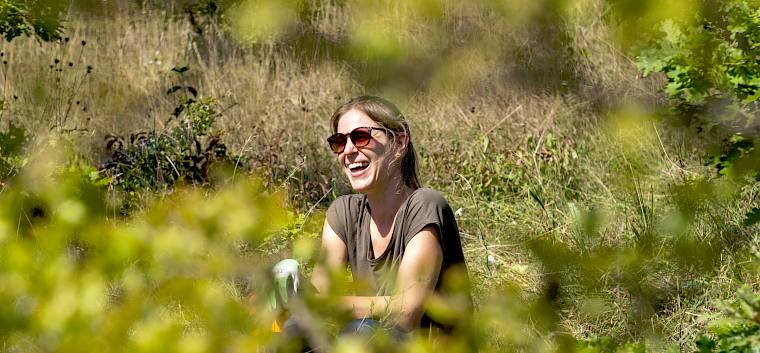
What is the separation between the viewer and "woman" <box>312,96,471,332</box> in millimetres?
2549

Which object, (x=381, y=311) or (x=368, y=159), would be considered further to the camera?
(x=368, y=159)

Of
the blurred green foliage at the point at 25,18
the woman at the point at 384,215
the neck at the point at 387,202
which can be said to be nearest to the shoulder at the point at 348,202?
the woman at the point at 384,215

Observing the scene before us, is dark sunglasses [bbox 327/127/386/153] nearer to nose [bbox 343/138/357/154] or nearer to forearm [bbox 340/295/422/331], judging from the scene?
nose [bbox 343/138/357/154]

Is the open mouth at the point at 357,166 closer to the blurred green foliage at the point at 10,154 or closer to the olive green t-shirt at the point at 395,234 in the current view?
the olive green t-shirt at the point at 395,234

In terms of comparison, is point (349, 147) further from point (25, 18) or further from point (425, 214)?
point (25, 18)

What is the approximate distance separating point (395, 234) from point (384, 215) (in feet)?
0.29

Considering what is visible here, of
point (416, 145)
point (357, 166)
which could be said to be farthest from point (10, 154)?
point (357, 166)

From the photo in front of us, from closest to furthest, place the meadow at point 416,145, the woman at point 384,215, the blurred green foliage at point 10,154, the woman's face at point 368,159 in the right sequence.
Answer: the meadow at point 416,145, the woman at point 384,215, the woman's face at point 368,159, the blurred green foliage at point 10,154

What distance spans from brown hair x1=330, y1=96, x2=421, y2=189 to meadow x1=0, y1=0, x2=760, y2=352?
36 centimetres

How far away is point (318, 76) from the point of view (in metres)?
5.84

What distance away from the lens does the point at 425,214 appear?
2566 millimetres

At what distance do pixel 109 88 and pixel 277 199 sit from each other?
4.96m

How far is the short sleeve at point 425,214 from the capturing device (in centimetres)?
255

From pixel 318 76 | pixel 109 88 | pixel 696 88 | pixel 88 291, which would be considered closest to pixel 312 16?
pixel 318 76
